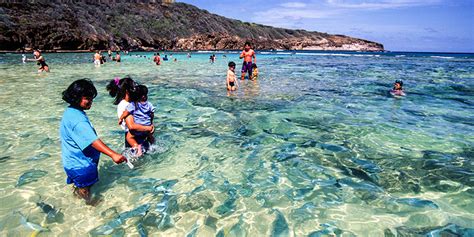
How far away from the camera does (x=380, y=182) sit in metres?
5.09

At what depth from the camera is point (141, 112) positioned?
18.5 ft

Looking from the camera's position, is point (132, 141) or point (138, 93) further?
point (132, 141)

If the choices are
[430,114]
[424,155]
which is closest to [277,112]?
[424,155]

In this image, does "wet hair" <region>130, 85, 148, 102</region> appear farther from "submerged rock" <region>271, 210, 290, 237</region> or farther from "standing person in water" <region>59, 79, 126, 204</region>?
"submerged rock" <region>271, 210, 290, 237</region>

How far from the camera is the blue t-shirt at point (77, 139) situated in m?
3.66

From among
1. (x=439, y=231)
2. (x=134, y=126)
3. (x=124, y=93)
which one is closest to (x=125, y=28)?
(x=124, y=93)

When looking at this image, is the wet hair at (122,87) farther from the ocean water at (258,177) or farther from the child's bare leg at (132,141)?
the ocean water at (258,177)

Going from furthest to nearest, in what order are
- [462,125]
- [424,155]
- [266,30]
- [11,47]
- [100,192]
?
[266,30]
[11,47]
[462,125]
[424,155]
[100,192]

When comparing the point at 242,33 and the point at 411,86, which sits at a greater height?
the point at 242,33

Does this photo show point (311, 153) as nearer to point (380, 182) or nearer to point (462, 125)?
point (380, 182)

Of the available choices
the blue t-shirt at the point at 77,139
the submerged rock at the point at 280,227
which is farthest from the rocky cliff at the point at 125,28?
the submerged rock at the point at 280,227

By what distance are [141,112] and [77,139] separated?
78.9 inches

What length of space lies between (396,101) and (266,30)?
15991 centimetres

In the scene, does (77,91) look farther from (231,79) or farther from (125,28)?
(125,28)
